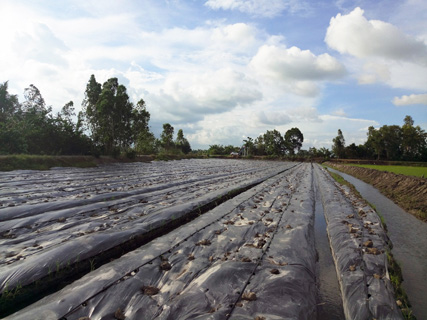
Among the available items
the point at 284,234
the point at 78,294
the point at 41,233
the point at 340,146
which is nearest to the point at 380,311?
the point at 284,234

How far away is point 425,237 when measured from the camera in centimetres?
639

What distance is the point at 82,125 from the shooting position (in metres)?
36.1

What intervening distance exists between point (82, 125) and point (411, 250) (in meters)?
39.4

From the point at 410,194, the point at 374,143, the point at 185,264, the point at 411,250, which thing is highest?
the point at 374,143

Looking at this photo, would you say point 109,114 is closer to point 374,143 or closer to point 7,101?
point 7,101

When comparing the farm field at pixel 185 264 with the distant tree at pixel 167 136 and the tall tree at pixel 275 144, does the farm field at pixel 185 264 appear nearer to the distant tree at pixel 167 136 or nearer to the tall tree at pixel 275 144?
the distant tree at pixel 167 136

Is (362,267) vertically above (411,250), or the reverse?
(362,267)

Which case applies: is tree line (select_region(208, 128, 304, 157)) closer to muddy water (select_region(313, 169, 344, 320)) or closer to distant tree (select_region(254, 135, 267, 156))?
distant tree (select_region(254, 135, 267, 156))

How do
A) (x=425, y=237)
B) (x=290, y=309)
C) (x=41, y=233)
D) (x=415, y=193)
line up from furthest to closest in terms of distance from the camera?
(x=415, y=193)
(x=425, y=237)
(x=41, y=233)
(x=290, y=309)

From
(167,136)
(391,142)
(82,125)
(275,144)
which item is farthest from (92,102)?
(391,142)

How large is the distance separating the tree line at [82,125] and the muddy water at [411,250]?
968 inches

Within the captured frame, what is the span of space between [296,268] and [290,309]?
3.41ft

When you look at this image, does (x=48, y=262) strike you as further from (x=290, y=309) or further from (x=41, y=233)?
(x=290, y=309)

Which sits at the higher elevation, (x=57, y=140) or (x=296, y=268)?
(x=57, y=140)
